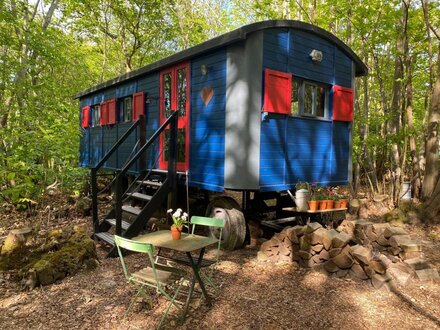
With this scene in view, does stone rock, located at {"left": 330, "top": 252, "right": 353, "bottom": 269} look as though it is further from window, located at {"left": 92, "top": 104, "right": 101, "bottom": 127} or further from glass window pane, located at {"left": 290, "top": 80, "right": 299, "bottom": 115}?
window, located at {"left": 92, "top": 104, "right": 101, "bottom": 127}

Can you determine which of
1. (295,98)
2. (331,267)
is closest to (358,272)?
(331,267)

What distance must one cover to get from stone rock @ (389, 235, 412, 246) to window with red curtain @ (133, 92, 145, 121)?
576 centimetres

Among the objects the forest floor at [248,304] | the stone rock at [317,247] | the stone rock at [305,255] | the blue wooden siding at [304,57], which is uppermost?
the blue wooden siding at [304,57]

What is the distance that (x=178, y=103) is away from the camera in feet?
22.5

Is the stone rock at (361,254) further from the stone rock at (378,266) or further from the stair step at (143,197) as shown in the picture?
the stair step at (143,197)

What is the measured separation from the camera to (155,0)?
13.9m

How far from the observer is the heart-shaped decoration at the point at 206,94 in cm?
586

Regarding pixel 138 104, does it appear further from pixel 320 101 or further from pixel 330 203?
pixel 330 203

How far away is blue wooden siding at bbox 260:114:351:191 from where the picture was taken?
5452 millimetres

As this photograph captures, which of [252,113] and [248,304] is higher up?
[252,113]

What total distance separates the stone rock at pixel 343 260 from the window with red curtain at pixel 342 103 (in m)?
3.08

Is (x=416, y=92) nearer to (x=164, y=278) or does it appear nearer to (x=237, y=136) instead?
(x=237, y=136)

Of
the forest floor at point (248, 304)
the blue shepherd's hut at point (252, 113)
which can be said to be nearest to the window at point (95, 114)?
the blue shepherd's hut at point (252, 113)

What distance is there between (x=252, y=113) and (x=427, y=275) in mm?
3141
